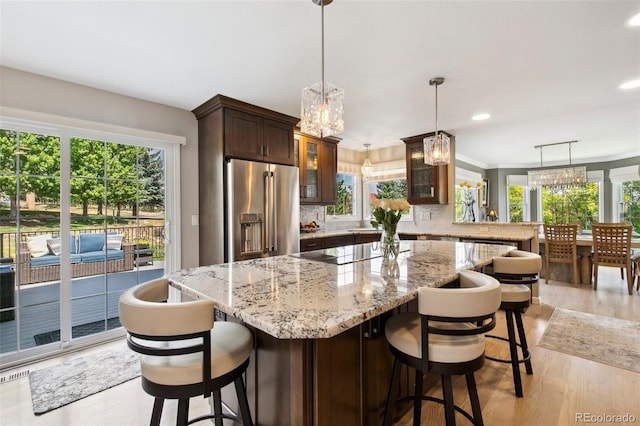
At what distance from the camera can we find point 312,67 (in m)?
2.42

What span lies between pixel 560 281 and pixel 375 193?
338 cm

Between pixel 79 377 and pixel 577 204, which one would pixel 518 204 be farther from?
pixel 79 377

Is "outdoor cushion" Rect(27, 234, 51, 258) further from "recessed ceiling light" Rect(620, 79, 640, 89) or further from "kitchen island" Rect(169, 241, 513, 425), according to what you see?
"recessed ceiling light" Rect(620, 79, 640, 89)

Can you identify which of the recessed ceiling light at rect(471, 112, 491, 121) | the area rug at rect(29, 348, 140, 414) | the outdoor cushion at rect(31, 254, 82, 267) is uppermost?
the recessed ceiling light at rect(471, 112, 491, 121)

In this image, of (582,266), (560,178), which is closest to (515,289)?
(582,266)

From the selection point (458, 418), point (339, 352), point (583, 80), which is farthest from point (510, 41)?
point (458, 418)

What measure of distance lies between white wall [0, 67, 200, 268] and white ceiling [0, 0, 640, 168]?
0.12 m

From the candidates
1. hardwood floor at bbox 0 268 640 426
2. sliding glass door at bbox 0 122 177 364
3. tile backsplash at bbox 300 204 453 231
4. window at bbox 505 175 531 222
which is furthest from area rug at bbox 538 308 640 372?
window at bbox 505 175 531 222

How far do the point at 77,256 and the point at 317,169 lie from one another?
3033mm

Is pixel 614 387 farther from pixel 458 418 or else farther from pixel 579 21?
pixel 579 21

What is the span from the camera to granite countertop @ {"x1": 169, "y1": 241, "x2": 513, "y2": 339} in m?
0.95

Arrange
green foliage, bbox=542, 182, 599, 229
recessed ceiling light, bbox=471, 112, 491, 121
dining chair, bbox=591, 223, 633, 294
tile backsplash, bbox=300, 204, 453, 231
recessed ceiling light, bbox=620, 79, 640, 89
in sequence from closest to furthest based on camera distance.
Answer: recessed ceiling light, bbox=620, 79, 640, 89 → recessed ceiling light, bbox=471, 112, 491, 121 → dining chair, bbox=591, 223, 633, 294 → tile backsplash, bbox=300, 204, 453, 231 → green foliage, bbox=542, 182, 599, 229

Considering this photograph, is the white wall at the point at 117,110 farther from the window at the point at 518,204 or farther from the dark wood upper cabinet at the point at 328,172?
the window at the point at 518,204

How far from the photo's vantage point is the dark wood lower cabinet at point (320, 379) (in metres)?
1.14
